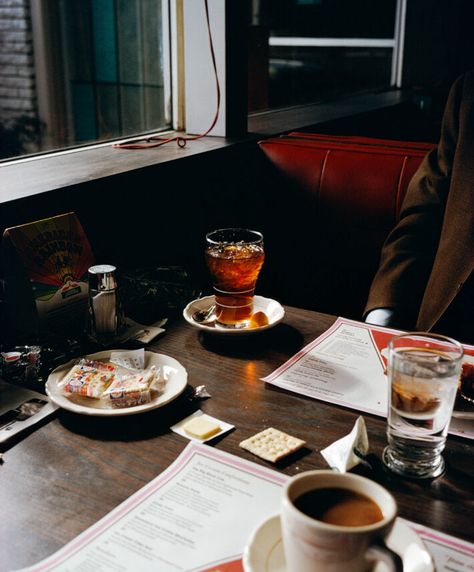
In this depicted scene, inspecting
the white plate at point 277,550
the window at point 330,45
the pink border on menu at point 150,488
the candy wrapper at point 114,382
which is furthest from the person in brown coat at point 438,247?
the window at point 330,45

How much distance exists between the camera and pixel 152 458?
0.84 metres

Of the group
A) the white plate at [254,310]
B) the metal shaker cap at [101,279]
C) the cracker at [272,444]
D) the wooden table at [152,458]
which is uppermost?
the metal shaker cap at [101,279]

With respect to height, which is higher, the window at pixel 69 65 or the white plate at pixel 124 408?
the window at pixel 69 65

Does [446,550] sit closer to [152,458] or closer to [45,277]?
[152,458]

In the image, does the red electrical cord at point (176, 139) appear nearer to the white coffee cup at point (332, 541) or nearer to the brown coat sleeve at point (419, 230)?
the brown coat sleeve at point (419, 230)

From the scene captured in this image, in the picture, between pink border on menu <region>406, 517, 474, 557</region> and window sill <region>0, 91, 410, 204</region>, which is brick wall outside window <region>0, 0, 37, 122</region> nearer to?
window sill <region>0, 91, 410, 204</region>

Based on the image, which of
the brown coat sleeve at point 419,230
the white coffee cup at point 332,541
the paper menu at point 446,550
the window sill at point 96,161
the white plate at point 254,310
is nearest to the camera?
the white coffee cup at point 332,541

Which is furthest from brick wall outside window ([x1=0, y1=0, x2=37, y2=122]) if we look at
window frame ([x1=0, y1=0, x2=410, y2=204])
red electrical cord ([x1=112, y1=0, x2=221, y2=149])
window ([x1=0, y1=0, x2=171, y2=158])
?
red electrical cord ([x1=112, y1=0, x2=221, y2=149])

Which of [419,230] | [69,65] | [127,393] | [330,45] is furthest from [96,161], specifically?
[69,65]

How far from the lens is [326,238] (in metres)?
2.10

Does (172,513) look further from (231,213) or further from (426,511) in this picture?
(231,213)

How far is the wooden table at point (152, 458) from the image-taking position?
72 cm

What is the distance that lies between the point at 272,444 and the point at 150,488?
0.58ft

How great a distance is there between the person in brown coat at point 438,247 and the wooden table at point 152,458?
589mm
